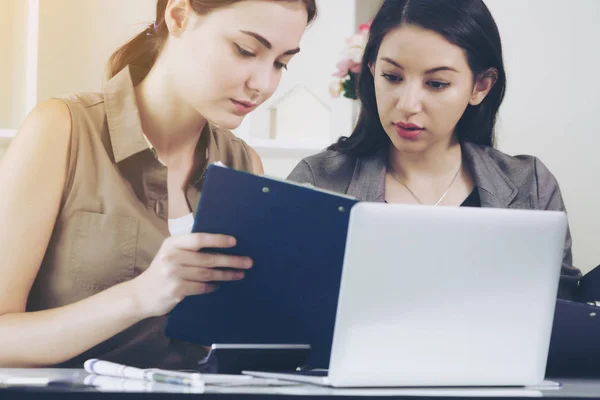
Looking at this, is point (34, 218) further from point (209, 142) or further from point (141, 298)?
point (209, 142)

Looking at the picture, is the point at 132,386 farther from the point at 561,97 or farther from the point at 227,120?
the point at 561,97

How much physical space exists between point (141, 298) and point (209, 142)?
0.55 meters

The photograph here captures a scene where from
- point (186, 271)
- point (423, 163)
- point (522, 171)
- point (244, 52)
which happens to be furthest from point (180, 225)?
point (522, 171)

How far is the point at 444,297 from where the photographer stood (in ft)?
2.85

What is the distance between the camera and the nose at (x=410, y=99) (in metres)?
1.73

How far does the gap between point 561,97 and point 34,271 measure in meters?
2.06

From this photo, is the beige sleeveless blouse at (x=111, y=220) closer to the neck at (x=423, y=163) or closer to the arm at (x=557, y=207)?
the neck at (x=423, y=163)

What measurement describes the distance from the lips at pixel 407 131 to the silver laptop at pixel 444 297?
34.2 inches

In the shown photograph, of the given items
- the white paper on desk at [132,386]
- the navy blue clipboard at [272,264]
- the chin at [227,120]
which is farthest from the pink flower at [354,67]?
the white paper on desk at [132,386]

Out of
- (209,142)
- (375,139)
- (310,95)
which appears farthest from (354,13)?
(209,142)

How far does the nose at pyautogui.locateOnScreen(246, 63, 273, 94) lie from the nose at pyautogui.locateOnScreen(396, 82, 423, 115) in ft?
1.25

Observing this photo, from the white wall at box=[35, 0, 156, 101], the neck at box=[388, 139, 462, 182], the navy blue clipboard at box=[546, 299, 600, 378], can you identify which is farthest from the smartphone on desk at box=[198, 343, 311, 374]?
the white wall at box=[35, 0, 156, 101]

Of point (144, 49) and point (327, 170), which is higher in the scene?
point (144, 49)

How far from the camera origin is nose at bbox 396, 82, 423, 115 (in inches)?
68.1
